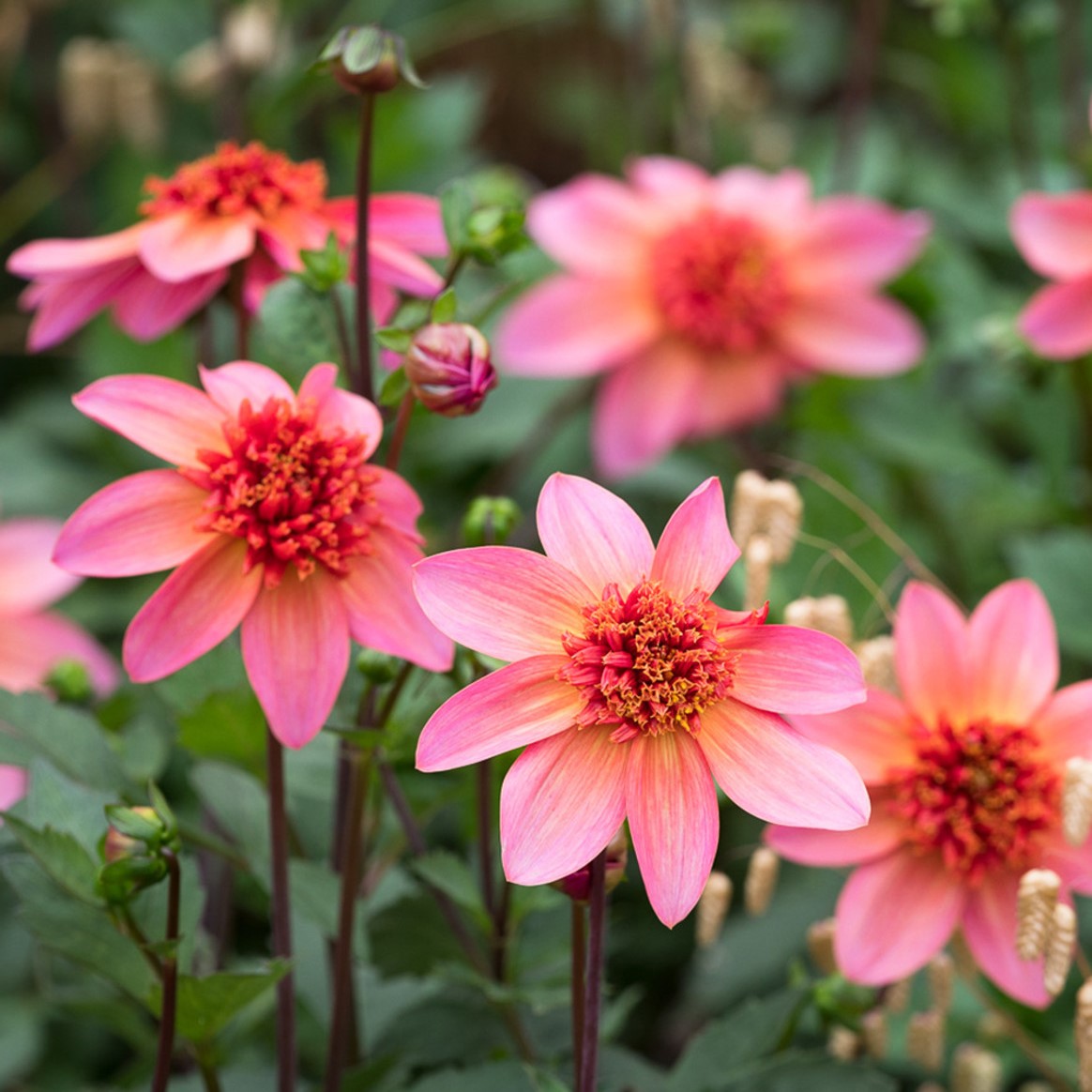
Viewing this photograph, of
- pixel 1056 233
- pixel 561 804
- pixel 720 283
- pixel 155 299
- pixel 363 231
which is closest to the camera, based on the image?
pixel 561 804

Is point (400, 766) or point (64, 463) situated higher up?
point (400, 766)

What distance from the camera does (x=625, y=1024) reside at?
97 centimetres

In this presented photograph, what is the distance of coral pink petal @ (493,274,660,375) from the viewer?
1149 mm

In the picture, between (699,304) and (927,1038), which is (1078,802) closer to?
(927,1038)

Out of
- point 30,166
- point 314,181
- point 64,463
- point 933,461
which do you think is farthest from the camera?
point 30,166

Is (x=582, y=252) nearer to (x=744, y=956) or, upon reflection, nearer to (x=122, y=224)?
(x=122, y=224)

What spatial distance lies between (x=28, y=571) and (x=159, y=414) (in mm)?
464

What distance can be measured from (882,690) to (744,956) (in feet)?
1.13

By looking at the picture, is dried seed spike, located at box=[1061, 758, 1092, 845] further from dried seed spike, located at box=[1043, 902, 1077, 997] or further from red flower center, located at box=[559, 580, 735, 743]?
red flower center, located at box=[559, 580, 735, 743]

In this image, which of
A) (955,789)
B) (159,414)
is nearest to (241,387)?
(159,414)

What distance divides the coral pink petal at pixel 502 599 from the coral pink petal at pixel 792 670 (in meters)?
0.06

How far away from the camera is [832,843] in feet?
1.98

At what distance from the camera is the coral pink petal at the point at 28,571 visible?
938 millimetres

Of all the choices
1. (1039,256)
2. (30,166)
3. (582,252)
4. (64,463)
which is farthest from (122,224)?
(1039,256)
